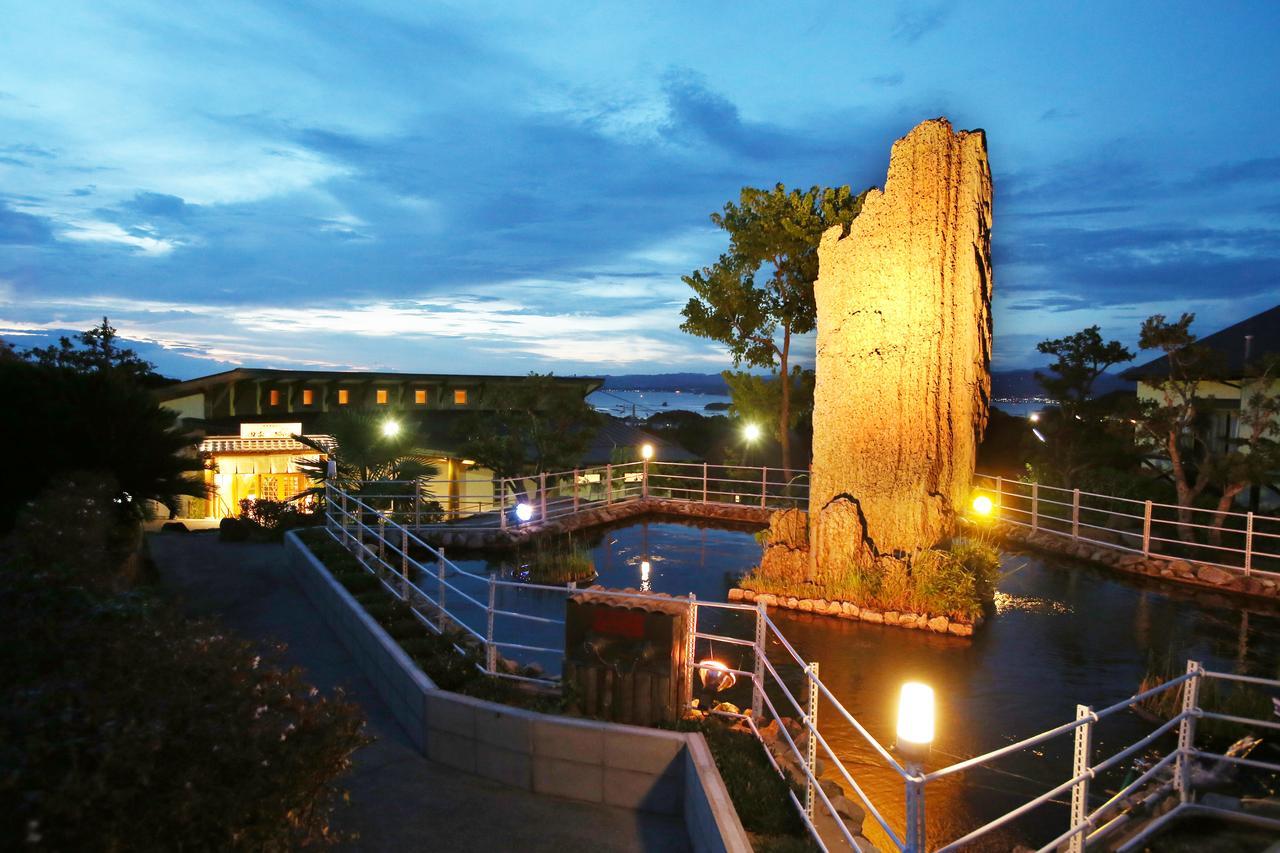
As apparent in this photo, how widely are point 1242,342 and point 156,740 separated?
26237 mm

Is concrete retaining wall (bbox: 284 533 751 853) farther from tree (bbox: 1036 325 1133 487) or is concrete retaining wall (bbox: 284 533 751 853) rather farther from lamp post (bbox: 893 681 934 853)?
tree (bbox: 1036 325 1133 487)

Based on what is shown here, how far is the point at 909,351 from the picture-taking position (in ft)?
39.2

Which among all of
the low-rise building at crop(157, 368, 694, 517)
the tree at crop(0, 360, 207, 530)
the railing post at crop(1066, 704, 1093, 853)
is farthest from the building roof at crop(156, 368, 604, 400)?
the railing post at crop(1066, 704, 1093, 853)

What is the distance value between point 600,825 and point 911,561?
7.63m

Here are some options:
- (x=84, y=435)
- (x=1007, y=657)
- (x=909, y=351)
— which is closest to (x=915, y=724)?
(x=1007, y=657)

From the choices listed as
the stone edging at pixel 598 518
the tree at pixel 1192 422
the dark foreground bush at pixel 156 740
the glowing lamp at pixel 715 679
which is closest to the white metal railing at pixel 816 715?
the glowing lamp at pixel 715 679

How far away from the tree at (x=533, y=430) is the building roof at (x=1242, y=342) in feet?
46.0

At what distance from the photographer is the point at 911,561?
38.8 feet

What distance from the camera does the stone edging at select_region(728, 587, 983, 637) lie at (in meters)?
10.7

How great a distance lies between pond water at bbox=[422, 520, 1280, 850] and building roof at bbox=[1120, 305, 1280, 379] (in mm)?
9996

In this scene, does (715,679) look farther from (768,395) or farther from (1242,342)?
(1242,342)

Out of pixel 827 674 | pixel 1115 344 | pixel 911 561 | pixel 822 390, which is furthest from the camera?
pixel 1115 344

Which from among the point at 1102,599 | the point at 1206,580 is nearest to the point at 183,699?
the point at 1102,599

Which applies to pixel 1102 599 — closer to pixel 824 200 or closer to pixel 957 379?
pixel 957 379
